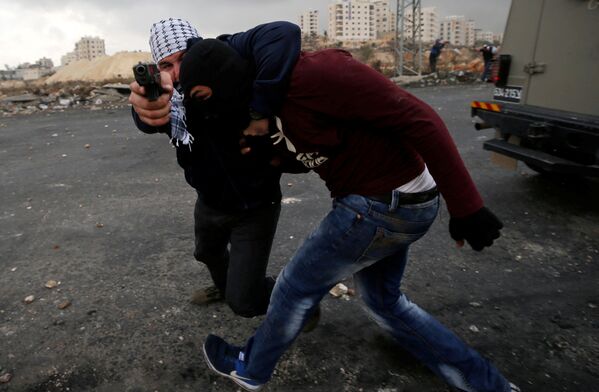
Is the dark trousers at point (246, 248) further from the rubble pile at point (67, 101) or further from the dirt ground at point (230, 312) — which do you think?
the rubble pile at point (67, 101)

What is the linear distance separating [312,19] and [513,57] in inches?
5043

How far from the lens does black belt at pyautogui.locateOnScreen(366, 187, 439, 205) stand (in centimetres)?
170

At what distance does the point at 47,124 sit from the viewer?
11125 mm

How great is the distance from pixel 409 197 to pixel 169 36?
1.55 m

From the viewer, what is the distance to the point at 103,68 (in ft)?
135

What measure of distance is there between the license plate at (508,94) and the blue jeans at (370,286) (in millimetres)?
3367

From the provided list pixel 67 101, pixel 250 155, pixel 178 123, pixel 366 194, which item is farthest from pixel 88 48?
pixel 366 194

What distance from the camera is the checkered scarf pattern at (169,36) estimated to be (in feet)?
7.85

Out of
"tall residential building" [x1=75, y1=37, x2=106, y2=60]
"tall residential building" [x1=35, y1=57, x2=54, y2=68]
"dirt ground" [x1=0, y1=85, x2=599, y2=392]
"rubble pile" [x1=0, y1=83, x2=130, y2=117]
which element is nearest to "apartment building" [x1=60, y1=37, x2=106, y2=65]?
"tall residential building" [x1=75, y1=37, x2=106, y2=60]

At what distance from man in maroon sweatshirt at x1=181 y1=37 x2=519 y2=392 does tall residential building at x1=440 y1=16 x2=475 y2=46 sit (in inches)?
5041

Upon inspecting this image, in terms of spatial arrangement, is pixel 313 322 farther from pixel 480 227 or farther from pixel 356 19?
pixel 356 19

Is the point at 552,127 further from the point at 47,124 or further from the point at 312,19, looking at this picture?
the point at 312,19

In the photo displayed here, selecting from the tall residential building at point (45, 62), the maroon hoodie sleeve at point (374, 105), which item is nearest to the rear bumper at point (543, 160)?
the maroon hoodie sleeve at point (374, 105)

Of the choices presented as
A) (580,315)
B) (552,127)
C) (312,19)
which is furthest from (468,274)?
(312,19)
